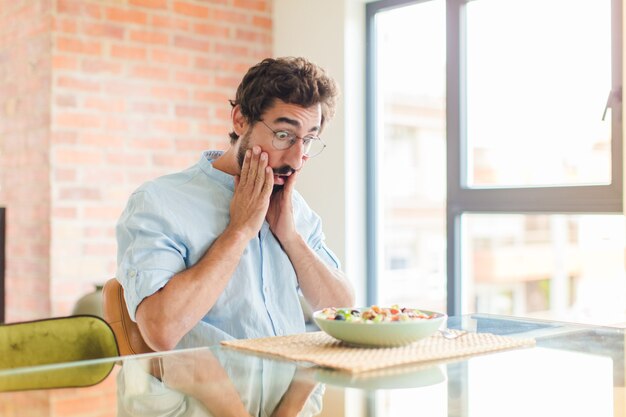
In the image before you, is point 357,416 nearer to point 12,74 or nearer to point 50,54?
point 50,54

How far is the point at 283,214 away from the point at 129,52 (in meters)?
1.73

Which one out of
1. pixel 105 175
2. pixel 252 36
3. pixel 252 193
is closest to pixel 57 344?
pixel 252 193

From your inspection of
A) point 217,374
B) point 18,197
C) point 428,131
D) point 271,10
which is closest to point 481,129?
point 428,131

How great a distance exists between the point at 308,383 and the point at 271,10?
309cm

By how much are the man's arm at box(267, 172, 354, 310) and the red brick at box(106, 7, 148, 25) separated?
1.70m

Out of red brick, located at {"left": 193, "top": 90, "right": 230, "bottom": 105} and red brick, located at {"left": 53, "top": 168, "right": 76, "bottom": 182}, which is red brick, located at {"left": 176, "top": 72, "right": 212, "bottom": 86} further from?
red brick, located at {"left": 53, "top": 168, "right": 76, "bottom": 182}

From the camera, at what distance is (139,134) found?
11.4ft

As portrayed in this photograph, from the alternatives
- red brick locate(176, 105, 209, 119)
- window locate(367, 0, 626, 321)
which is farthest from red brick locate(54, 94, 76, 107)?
window locate(367, 0, 626, 321)

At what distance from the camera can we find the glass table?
1024 millimetres

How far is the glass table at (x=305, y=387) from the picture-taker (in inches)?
40.3

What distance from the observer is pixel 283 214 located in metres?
2.03

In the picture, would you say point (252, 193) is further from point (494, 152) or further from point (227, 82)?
point (227, 82)

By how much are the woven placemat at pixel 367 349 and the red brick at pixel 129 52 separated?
7.23 ft

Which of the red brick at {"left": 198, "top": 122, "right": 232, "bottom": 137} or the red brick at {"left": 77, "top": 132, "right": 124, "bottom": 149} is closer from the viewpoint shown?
the red brick at {"left": 77, "top": 132, "right": 124, "bottom": 149}
